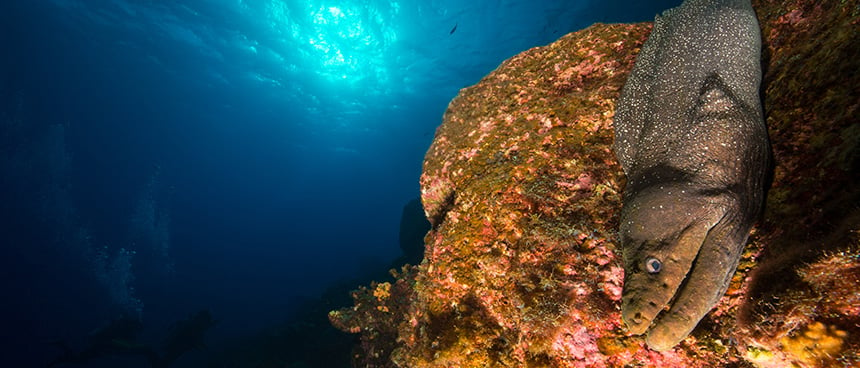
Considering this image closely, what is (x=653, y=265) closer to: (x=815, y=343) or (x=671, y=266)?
(x=671, y=266)

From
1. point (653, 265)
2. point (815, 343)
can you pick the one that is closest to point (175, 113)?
point (653, 265)

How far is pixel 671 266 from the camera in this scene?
67.6 inches

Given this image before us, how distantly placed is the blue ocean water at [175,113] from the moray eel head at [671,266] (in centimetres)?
1491

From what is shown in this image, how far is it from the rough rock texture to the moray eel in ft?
0.52

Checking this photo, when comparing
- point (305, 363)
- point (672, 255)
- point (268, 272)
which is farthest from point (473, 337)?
point (268, 272)

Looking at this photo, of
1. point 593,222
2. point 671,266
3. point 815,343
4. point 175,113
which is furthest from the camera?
point 175,113

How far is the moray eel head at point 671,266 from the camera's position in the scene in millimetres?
1627

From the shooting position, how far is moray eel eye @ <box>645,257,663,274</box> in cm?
175

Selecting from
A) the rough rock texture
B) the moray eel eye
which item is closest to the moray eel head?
the moray eel eye

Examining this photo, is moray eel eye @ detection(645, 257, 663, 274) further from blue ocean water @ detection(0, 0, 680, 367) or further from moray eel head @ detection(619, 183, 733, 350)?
blue ocean water @ detection(0, 0, 680, 367)

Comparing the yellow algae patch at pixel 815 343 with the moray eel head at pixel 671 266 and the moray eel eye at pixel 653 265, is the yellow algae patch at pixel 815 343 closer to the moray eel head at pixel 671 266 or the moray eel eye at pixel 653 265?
the moray eel head at pixel 671 266

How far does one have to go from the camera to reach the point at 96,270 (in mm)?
40406

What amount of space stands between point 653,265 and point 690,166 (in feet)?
2.39

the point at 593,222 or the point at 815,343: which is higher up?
the point at 593,222
